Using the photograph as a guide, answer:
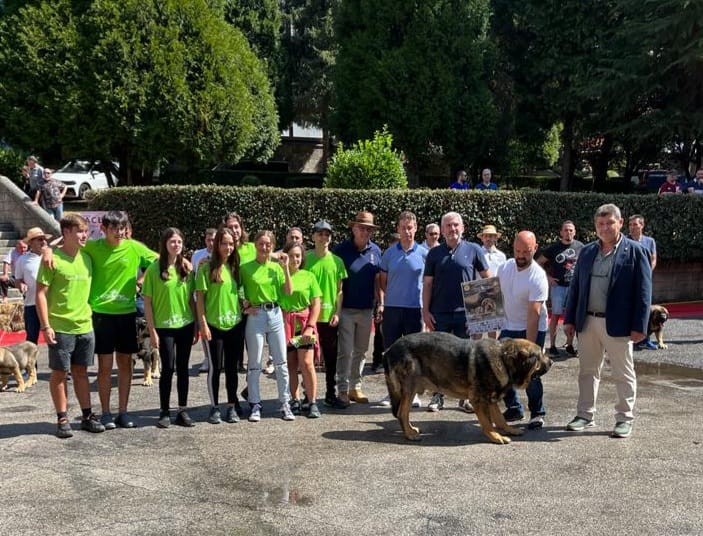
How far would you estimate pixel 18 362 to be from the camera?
9148mm

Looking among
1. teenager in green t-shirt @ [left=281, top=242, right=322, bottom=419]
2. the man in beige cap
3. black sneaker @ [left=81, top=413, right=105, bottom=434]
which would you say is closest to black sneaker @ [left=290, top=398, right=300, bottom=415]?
teenager in green t-shirt @ [left=281, top=242, right=322, bottom=419]

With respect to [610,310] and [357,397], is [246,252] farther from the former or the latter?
[610,310]

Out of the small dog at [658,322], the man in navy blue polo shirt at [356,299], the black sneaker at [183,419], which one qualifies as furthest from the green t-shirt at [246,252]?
the small dog at [658,322]

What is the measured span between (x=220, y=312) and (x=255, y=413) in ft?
3.48

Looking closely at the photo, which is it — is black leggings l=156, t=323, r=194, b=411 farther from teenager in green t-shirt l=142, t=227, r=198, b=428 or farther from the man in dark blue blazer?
the man in dark blue blazer

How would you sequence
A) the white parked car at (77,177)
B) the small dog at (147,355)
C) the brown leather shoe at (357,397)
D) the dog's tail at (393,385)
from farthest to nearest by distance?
the white parked car at (77,177) → the small dog at (147,355) → the brown leather shoe at (357,397) → the dog's tail at (393,385)

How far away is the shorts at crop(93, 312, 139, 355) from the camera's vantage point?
7.38 metres

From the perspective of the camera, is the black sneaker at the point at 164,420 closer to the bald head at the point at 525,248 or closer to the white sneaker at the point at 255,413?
the white sneaker at the point at 255,413

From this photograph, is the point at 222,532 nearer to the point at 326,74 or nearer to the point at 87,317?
the point at 87,317

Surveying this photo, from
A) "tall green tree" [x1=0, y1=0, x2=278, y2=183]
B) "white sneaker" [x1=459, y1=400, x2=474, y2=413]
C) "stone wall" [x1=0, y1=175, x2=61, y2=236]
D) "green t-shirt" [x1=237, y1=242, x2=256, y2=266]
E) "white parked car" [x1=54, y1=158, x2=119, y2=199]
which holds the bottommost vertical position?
"white sneaker" [x1=459, y1=400, x2=474, y2=413]

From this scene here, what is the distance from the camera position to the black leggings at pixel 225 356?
25.0 ft

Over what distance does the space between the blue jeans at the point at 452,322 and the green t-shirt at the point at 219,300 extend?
2012 millimetres

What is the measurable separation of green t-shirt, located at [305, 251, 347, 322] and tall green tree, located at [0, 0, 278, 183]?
1431 cm

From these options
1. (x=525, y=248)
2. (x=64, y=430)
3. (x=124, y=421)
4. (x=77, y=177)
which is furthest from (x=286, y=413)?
(x=77, y=177)
